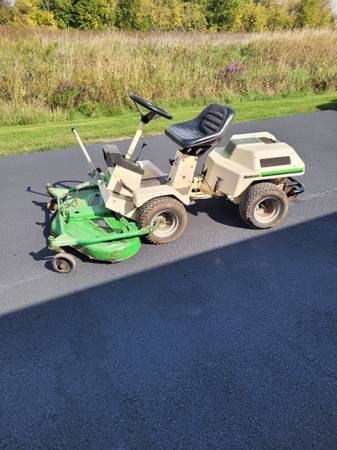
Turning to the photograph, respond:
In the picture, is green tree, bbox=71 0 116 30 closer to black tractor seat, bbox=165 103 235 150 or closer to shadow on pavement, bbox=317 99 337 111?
shadow on pavement, bbox=317 99 337 111

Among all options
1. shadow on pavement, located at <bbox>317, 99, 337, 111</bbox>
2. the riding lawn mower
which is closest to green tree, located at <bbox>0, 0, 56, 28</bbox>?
shadow on pavement, located at <bbox>317, 99, 337, 111</bbox>

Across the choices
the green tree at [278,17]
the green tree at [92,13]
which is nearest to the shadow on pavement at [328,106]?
the green tree at [92,13]

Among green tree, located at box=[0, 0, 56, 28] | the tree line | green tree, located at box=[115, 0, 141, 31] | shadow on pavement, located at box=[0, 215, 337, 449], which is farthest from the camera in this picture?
green tree, located at box=[115, 0, 141, 31]

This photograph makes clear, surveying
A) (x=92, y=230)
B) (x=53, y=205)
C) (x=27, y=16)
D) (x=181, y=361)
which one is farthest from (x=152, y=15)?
(x=181, y=361)

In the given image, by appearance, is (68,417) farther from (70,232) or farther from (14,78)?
(14,78)

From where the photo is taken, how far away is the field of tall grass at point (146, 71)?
7.83 metres

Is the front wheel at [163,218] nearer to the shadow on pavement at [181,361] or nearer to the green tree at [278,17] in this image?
the shadow on pavement at [181,361]

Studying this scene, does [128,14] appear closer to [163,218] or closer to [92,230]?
[163,218]

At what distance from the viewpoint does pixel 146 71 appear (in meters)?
8.51

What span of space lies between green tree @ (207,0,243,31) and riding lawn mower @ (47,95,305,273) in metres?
33.3

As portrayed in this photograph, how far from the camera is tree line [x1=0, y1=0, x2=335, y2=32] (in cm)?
2642

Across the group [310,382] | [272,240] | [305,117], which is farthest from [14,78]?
[310,382]

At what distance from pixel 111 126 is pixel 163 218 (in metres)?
4.02

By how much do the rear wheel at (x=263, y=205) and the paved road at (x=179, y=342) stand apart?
0.45ft
